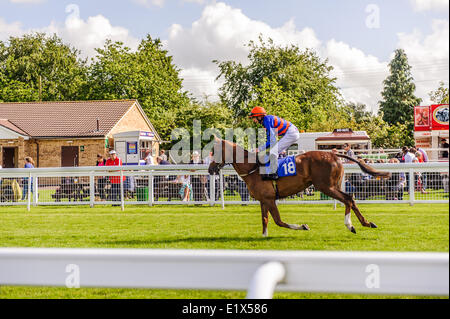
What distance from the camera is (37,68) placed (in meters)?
3.11

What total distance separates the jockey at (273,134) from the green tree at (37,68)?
2.11m

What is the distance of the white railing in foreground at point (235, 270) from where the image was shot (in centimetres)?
113

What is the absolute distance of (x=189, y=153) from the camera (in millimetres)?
13680

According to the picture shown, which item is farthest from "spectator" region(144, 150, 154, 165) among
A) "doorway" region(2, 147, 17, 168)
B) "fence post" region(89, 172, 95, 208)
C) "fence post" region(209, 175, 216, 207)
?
"doorway" region(2, 147, 17, 168)

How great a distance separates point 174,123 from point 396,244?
695 cm

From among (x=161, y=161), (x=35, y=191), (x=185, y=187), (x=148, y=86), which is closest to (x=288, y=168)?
(x=148, y=86)

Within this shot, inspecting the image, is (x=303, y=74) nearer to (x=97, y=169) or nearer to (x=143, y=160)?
(x=143, y=160)

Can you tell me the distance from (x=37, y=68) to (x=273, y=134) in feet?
10.7

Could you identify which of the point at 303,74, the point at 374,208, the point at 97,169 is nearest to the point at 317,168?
the point at 374,208

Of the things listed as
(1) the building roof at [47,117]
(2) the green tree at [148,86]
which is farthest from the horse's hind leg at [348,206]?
(1) the building roof at [47,117]

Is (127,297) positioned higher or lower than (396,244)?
higher

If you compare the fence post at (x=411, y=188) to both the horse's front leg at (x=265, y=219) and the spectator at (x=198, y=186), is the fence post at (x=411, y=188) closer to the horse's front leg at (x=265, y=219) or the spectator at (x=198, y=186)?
the spectator at (x=198, y=186)

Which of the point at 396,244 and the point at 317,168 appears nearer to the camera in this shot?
the point at 396,244

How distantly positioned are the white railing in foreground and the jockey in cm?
440
